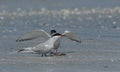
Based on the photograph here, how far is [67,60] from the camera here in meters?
14.1

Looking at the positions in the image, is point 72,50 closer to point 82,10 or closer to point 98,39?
point 98,39

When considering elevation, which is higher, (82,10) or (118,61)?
(82,10)

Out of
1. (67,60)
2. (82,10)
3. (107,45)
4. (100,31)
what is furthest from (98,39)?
(82,10)

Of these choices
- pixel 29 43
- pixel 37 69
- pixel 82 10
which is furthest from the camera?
pixel 82 10

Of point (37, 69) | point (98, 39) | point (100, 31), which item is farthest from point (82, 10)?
point (37, 69)

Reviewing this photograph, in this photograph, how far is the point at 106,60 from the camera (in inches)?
552

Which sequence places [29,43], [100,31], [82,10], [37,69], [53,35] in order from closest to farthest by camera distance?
[37,69], [53,35], [29,43], [100,31], [82,10]

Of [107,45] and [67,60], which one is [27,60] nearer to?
[67,60]

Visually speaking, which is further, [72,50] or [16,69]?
[72,50]

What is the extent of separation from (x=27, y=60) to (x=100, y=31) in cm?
906

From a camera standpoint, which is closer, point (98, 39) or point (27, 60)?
point (27, 60)

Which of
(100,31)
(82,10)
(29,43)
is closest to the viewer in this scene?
(29,43)

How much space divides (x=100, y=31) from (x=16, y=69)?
1051cm

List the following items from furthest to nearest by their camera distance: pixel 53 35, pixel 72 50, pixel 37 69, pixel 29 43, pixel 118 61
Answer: pixel 29 43, pixel 72 50, pixel 53 35, pixel 118 61, pixel 37 69
